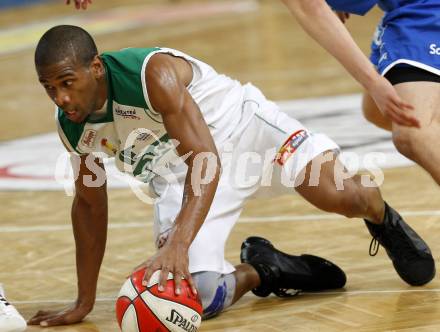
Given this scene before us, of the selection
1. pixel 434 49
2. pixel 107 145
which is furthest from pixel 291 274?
pixel 434 49

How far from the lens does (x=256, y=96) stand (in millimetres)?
5230

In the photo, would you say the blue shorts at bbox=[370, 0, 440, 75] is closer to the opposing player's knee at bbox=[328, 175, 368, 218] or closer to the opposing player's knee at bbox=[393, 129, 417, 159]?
the opposing player's knee at bbox=[393, 129, 417, 159]

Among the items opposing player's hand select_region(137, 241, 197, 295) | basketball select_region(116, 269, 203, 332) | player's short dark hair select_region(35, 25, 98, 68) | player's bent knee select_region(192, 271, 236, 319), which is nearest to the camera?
opposing player's hand select_region(137, 241, 197, 295)

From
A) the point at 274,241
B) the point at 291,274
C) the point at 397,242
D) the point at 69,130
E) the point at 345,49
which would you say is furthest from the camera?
the point at 274,241

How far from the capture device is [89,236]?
4.82m

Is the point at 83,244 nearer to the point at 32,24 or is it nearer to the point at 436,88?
the point at 436,88

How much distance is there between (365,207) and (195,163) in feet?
3.60

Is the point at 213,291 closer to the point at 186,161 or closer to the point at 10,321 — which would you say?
the point at 186,161

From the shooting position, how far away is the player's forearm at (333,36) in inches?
172

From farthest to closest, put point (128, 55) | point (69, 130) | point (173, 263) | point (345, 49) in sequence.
Result: point (69, 130), point (128, 55), point (345, 49), point (173, 263)

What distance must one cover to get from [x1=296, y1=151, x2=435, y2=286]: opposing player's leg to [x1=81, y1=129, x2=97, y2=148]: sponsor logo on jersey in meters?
0.96

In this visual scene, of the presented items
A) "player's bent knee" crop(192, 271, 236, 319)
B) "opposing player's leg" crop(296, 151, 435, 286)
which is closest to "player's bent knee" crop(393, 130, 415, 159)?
"opposing player's leg" crop(296, 151, 435, 286)

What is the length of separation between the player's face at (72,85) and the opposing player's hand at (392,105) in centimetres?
111

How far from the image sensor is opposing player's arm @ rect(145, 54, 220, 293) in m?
4.07
